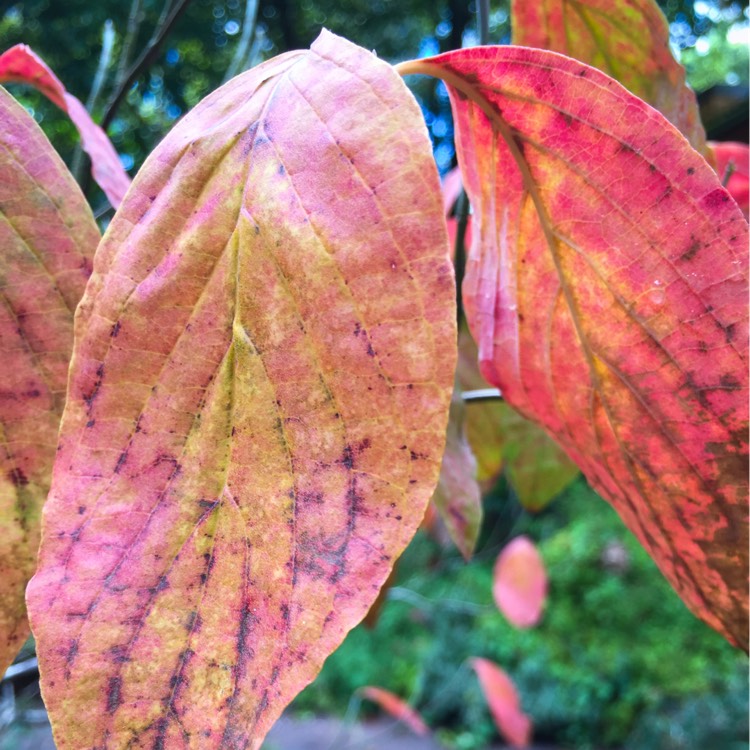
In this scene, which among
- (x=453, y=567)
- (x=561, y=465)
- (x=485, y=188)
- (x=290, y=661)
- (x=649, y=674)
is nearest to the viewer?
(x=290, y=661)

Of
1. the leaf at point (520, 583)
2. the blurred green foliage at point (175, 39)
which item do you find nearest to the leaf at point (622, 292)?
the blurred green foliage at point (175, 39)

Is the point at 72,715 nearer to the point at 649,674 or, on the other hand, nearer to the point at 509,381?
the point at 509,381

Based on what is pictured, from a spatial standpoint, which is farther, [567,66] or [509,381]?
[509,381]

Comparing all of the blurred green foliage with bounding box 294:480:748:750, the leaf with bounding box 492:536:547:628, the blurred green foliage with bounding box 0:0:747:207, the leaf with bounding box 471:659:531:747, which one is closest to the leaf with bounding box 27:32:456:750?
the blurred green foliage with bounding box 0:0:747:207

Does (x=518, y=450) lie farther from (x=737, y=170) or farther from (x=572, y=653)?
(x=572, y=653)

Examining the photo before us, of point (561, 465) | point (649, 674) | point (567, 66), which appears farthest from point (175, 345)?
point (649, 674)

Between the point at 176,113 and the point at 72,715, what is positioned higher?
the point at 176,113
